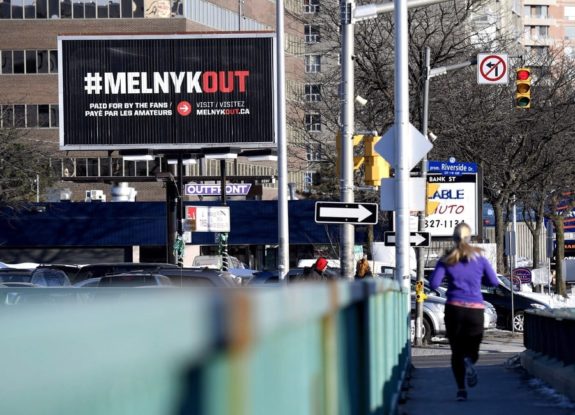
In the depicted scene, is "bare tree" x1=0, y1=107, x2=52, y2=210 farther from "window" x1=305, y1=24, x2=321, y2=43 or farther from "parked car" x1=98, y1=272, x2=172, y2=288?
"parked car" x1=98, y1=272, x2=172, y2=288

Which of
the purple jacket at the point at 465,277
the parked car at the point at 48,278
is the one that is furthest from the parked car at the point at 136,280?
the purple jacket at the point at 465,277

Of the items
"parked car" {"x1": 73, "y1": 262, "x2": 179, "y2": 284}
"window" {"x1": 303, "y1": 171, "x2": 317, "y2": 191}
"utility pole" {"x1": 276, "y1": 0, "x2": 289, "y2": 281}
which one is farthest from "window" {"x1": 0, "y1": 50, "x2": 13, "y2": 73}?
"parked car" {"x1": 73, "y1": 262, "x2": 179, "y2": 284}

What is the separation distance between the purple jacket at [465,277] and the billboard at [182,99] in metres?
40.1

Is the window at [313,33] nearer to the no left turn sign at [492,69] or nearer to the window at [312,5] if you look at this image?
the window at [312,5]

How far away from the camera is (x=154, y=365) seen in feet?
5.24

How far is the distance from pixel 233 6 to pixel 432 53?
42.9 metres

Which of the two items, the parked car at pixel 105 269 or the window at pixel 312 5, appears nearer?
the parked car at pixel 105 269

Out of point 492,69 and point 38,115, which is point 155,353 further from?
point 38,115

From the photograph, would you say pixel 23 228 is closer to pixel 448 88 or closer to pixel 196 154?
pixel 196 154

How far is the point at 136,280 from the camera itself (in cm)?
2275

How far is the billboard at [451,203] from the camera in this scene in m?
35.6

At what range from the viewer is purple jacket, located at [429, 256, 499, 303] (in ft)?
39.0

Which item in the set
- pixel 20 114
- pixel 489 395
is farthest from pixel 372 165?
pixel 20 114

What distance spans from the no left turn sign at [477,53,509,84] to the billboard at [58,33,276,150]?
21.2m
